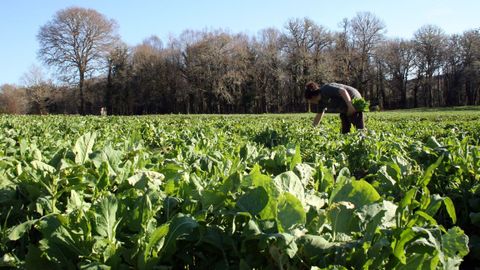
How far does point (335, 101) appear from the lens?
8859mm

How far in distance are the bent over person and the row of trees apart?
56771 mm

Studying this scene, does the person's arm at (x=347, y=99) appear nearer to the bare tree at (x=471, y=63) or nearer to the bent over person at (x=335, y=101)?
the bent over person at (x=335, y=101)

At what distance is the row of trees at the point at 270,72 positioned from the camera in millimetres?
68875

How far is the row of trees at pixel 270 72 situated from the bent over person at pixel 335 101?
56.8 meters

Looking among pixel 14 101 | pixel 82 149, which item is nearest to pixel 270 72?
pixel 14 101

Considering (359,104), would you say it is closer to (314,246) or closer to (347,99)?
(347,99)

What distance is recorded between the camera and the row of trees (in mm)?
68875

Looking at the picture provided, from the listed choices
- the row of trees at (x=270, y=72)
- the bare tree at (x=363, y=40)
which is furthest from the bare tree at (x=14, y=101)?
the bare tree at (x=363, y=40)

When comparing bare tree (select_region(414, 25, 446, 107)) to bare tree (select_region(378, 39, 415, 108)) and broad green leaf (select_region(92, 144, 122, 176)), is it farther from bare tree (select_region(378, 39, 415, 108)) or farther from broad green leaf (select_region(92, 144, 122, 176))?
broad green leaf (select_region(92, 144, 122, 176))

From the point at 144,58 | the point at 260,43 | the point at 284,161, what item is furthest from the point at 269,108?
the point at 284,161

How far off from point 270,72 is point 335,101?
207 feet

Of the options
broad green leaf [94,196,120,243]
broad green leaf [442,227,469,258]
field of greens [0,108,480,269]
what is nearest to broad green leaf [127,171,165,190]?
field of greens [0,108,480,269]

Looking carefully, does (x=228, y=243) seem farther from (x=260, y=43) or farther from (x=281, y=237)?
(x=260, y=43)

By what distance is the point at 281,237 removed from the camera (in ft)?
4.00
